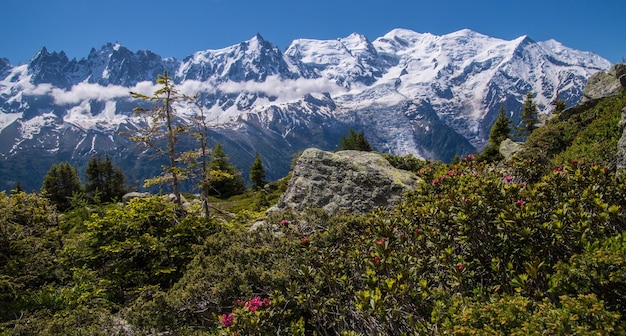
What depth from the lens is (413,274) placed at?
15.5 ft

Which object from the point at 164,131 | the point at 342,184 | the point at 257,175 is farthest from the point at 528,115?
the point at 164,131

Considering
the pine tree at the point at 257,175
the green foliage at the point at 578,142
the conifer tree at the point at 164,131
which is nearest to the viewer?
the green foliage at the point at 578,142

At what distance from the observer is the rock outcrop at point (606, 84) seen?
22686mm

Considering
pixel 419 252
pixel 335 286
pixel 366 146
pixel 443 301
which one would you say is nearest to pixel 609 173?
pixel 419 252

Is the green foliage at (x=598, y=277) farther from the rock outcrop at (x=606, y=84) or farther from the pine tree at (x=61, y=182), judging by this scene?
the pine tree at (x=61, y=182)

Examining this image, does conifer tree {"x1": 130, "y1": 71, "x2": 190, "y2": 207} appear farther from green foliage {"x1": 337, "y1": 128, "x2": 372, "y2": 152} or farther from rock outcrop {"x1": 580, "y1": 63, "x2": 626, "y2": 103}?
green foliage {"x1": 337, "y1": 128, "x2": 372, "y2": 152}

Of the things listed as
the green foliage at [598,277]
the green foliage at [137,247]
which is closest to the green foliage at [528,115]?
the green foliage at [137,247]

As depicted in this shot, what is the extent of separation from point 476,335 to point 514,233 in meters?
2.05

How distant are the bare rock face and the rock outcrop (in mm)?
19610

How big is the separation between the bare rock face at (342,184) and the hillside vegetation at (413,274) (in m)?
2.16

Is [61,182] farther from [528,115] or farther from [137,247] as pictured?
[528,115]

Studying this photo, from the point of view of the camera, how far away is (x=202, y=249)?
9312 mm

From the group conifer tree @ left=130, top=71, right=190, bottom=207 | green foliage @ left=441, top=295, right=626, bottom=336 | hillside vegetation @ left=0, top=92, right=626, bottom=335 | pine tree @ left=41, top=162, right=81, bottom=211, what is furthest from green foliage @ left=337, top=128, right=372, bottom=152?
green foliage @ left=441, top=295, right=626, bottom=336

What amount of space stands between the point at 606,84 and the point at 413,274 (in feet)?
95.6
